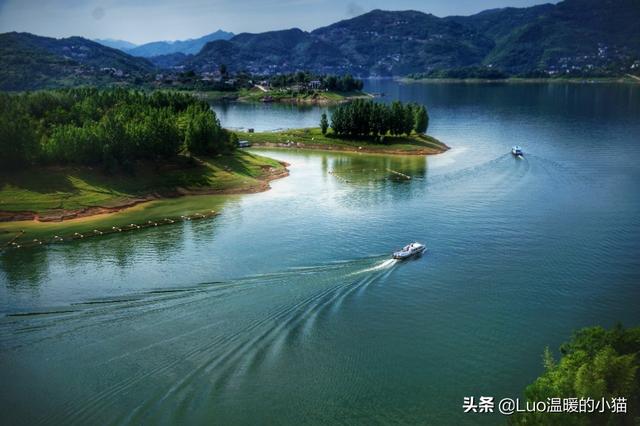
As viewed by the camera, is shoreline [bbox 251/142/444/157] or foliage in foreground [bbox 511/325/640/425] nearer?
foliage in foreground [bbox 511/325/640/425]

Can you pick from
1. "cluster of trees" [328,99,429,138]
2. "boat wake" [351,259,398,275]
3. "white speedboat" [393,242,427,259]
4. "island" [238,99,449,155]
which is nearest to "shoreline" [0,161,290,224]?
"island" [238,99,449,155]

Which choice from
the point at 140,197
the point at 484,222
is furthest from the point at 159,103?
the point at 484,222

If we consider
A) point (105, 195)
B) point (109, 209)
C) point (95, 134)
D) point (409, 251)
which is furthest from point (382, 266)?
point (95, 134)

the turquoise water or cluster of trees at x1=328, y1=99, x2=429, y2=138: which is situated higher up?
cluster of trees at x1=328, y1=99, x2=429, y2=138

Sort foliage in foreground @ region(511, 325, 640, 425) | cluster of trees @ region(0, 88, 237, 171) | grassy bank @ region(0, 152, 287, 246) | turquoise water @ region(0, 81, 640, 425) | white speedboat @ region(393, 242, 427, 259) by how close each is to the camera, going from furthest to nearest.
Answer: cluster of trees @ region(0, 88, 237, 171) < grassy bank @ region(0, 152, 287, 246) < white speedboat @ region(393, 242, 427, 259) < turquoise water @ region(0, 81, 640, 425) < foliage in foreground @ region(511, 325, 640, 425)

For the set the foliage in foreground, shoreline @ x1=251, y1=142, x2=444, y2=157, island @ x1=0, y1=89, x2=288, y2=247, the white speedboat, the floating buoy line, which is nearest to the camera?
the foliage in foreground

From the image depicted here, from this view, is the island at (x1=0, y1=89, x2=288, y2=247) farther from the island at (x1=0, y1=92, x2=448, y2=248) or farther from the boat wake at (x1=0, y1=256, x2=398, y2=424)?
the boat wake at (x1=0, y1=256, x2=398, y2=424)

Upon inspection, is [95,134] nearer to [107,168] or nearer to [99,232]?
[107,168]

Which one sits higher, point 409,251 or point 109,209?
point 109,209
